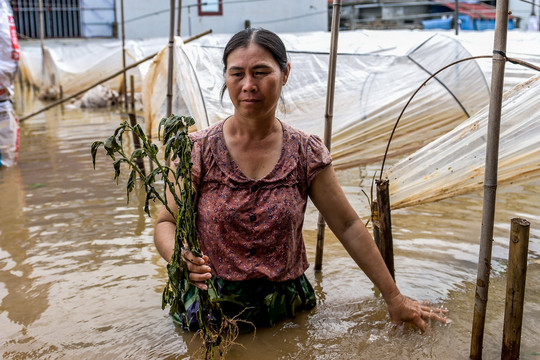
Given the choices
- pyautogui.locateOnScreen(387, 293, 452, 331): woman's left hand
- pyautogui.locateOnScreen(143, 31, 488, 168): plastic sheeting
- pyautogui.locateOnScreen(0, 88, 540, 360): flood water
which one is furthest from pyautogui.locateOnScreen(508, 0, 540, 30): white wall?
pyautogui.locateOnScreen(387, 293, 452, 331): woman's left hand

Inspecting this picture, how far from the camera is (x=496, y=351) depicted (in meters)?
2.20

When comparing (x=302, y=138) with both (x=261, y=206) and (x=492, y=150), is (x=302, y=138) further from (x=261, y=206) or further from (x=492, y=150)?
(x=492, y=150)

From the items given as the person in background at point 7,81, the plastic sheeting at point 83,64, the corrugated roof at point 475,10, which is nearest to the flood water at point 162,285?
the person in background at point 7,81

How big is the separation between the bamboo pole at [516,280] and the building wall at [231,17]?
14669 mm

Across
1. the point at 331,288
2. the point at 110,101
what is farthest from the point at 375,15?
the point at 331,288

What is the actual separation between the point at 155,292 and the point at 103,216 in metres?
1.39

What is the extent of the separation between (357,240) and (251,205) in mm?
414

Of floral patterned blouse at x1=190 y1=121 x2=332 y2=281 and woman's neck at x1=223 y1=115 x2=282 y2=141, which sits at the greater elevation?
woman's neck at x1=223 y1=115 x2=282 y2=141

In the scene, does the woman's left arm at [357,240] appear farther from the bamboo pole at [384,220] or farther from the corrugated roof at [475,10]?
the corrugated roof at [475,10]

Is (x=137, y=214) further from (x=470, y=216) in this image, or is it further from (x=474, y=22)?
(x=474, y=22)

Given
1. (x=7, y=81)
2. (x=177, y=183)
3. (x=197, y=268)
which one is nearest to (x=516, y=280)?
(x=197, y=268)

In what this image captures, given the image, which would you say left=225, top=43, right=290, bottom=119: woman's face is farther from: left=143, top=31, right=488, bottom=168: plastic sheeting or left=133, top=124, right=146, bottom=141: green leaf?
left=143, top=31, right=488, bottom=168: plastic sheeting

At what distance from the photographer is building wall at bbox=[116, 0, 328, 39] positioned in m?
16.3

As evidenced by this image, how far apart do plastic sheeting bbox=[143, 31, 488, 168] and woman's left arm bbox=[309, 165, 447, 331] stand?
→ 1.79 meters
